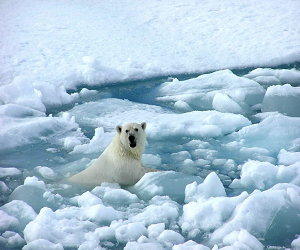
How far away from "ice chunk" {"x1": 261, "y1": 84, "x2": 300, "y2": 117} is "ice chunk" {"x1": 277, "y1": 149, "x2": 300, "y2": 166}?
4.78ft

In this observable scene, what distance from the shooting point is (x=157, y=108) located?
6.28 metres

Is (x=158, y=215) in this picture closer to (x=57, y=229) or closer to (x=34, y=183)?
(x=57, y=229)

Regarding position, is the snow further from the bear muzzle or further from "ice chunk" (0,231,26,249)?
the bear muzzle

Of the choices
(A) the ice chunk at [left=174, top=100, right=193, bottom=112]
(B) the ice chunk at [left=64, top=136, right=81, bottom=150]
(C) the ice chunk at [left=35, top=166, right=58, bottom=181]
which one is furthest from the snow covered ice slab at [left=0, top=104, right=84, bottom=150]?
(A) the ice chunk at [left=174, top=100, right=193, bottom=112]

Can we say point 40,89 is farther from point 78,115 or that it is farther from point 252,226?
point 252,226

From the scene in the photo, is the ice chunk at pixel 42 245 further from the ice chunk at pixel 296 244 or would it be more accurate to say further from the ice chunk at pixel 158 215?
the ice chunk at pixel 296 244

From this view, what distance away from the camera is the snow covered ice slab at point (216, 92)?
611 centimetres

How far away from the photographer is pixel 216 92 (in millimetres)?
6445

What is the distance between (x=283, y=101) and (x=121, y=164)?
9.26 ft

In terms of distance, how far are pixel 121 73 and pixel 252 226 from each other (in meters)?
5.15

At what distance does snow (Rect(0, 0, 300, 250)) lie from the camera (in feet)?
10.0

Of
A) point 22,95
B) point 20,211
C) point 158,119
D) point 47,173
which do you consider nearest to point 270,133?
point 158,119

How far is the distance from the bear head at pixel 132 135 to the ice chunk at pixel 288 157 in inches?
59.2

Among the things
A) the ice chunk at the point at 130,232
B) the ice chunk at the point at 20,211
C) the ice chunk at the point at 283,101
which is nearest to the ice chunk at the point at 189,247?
the ice chunk at the point at 130,232
